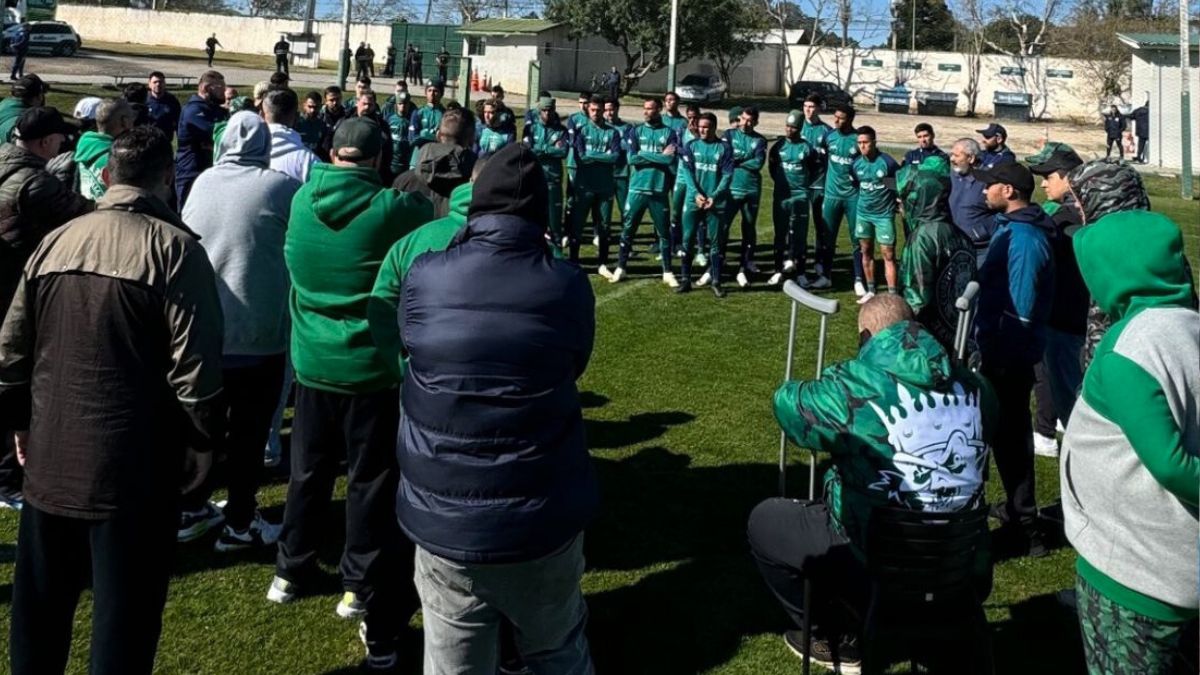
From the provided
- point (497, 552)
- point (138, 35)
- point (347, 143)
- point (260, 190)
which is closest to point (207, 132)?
point (260, 190)

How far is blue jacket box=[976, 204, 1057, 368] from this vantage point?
571 cm

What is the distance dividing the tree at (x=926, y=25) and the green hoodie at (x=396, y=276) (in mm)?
70779

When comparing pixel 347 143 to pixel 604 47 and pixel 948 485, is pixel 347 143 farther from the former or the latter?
pixel 604 47

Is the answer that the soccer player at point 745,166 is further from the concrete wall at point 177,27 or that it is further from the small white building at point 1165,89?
the concrete wall at point 177,27

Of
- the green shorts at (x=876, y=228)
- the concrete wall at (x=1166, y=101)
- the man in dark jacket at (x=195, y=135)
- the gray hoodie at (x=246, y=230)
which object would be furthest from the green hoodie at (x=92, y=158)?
the concrete wall at (x=1166, y=101)

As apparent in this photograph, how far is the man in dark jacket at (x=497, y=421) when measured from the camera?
309 centimetres

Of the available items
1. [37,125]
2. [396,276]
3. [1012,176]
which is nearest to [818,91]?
[1012,176]

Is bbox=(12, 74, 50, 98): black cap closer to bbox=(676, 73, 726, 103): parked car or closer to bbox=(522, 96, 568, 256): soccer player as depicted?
bbox=(522, 96, 568, 256): soccer player

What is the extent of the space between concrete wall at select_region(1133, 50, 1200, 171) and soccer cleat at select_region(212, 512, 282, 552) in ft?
97.0

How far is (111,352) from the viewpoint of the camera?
3.49 metres

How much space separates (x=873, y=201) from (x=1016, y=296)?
6.51 metres

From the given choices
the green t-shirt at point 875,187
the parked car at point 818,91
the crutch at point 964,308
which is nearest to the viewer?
the crutch at point 964,308

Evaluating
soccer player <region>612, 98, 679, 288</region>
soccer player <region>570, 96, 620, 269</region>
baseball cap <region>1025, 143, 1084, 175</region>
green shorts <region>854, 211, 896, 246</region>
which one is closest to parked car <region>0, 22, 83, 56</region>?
soccer player <region>570, 96, 620, 269</region>

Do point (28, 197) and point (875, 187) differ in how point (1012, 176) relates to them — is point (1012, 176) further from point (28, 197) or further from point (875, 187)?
point (875, 187)
